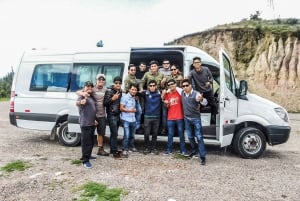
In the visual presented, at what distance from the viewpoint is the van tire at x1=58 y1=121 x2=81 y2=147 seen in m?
9.41

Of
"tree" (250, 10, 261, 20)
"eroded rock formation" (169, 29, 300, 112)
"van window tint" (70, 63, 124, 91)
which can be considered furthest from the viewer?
"tree" (250, 10, 261, 20)

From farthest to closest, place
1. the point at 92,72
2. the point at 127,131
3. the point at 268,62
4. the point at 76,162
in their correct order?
the point at 268,62
the point at 92,72
the point at 127,131
the point at 76,162

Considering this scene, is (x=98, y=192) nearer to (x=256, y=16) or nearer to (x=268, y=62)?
(x=268, y=62)

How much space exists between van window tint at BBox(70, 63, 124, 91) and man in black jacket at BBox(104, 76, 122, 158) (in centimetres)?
104

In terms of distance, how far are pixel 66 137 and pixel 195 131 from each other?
3.69 meters

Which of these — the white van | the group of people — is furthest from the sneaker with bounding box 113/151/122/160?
the white van

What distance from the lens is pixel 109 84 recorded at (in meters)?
9.00

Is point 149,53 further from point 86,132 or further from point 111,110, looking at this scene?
point 86,132

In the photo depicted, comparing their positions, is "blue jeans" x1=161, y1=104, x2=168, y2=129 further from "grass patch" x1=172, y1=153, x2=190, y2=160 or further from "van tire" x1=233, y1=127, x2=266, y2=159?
"van tire" x1=233, y1=127, x2=266, y2=159

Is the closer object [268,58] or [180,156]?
[180,156]

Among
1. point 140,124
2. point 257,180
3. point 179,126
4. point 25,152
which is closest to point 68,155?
point 25,152

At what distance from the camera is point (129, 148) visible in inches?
347

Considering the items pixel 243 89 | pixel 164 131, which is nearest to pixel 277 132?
pixel 243 89

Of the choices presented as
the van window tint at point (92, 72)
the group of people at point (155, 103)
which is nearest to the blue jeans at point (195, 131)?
the group of people at point (155, 103)
